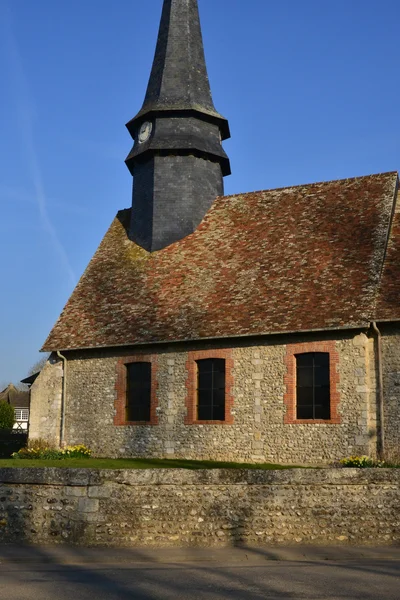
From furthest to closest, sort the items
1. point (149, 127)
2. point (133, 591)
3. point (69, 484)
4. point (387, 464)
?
point (149, 127)
point (387, 464)
point (69, 484)
point (133, 591)

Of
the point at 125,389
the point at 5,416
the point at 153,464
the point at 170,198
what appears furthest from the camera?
the point at 5,416

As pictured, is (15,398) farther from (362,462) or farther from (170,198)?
(362,462)

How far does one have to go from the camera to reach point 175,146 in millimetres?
22656

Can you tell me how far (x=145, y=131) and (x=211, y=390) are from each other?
1015 cm

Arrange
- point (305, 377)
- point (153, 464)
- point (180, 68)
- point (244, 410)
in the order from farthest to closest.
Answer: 1. point (180, 68)
2. point (244, 410)
3. point (305, 377)
4. point (153, 464)

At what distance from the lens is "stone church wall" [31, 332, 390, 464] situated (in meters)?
16.4

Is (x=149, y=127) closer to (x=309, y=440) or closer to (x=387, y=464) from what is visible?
(x=309, y=440)

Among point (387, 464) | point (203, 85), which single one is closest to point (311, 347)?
point (387, 464)

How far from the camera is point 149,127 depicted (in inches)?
928

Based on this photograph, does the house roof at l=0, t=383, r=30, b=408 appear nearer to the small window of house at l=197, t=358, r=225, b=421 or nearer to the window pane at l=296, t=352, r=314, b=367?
the small window of house at l=197, t=358, r=225, b=421

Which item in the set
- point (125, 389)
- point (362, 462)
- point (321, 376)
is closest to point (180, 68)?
point (125, 389)

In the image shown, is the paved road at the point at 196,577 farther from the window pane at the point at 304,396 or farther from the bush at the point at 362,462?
the window pane at the point at 304,396

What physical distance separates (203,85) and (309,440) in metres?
13.5

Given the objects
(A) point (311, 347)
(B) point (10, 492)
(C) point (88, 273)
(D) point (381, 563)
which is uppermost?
(C) point (88, 273)
